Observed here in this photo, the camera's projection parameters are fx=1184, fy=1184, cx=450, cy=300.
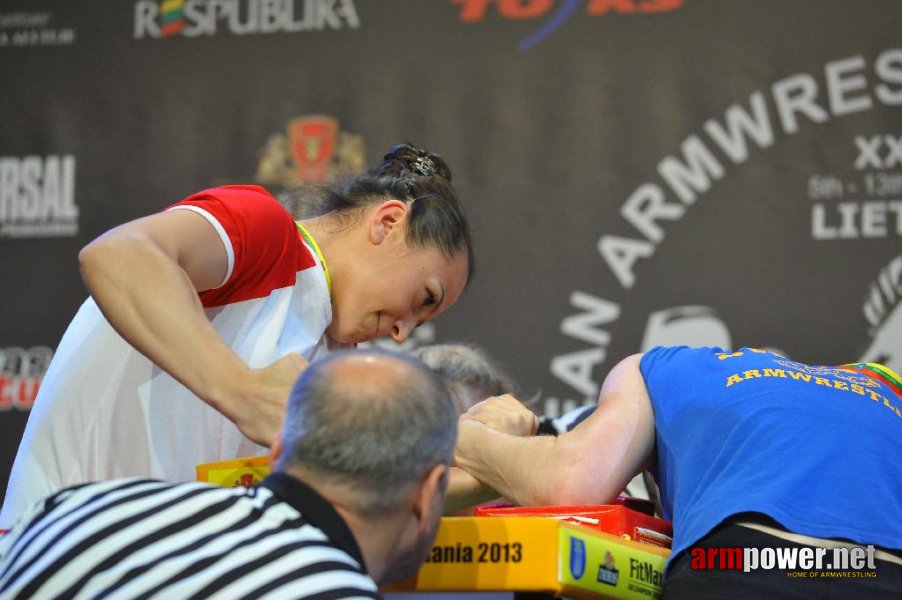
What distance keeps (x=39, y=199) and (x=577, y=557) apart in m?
2.85

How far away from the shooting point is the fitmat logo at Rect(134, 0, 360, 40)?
3.67 meters

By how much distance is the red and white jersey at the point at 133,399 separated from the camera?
170cm

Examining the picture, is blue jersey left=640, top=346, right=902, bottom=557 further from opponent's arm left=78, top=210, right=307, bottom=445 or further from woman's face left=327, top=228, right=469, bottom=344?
opponent's arm left=78, top=210, right=307, bottom=445

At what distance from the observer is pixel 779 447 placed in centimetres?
158

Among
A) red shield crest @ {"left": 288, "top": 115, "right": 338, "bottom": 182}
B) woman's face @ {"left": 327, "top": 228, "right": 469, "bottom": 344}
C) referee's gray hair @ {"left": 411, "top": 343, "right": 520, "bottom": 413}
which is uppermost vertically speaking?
red shield crest @ {"left": 288, "top": 115, "right": 338, "bottom": 182}

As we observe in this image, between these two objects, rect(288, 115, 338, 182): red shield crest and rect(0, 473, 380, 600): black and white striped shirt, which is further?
rect(288, 115, 338, 182): red shield crest

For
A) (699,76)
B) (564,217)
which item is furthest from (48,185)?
(699,76)

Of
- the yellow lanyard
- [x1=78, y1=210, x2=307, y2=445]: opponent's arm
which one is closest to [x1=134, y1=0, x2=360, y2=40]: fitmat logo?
the yellow lanyard

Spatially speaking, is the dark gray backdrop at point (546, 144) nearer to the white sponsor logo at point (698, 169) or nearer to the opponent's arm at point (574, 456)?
the white sponsor logo at point (698, 169)

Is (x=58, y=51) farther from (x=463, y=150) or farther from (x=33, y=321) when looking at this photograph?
(x=463, y=150)

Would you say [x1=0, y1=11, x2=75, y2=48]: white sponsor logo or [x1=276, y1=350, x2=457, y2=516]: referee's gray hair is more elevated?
[x1=0, y1=11, x2=75, y2=48]: white sponsor logo

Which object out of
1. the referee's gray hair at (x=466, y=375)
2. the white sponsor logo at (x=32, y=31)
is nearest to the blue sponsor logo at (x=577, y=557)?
the referee's gray hair at (x=466, y=375)

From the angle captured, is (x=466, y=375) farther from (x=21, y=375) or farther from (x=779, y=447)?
(x=21, y=375)

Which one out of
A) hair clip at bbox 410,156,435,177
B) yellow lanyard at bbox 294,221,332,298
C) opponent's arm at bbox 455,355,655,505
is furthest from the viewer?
hair clip at bbox 410,156,435,177
